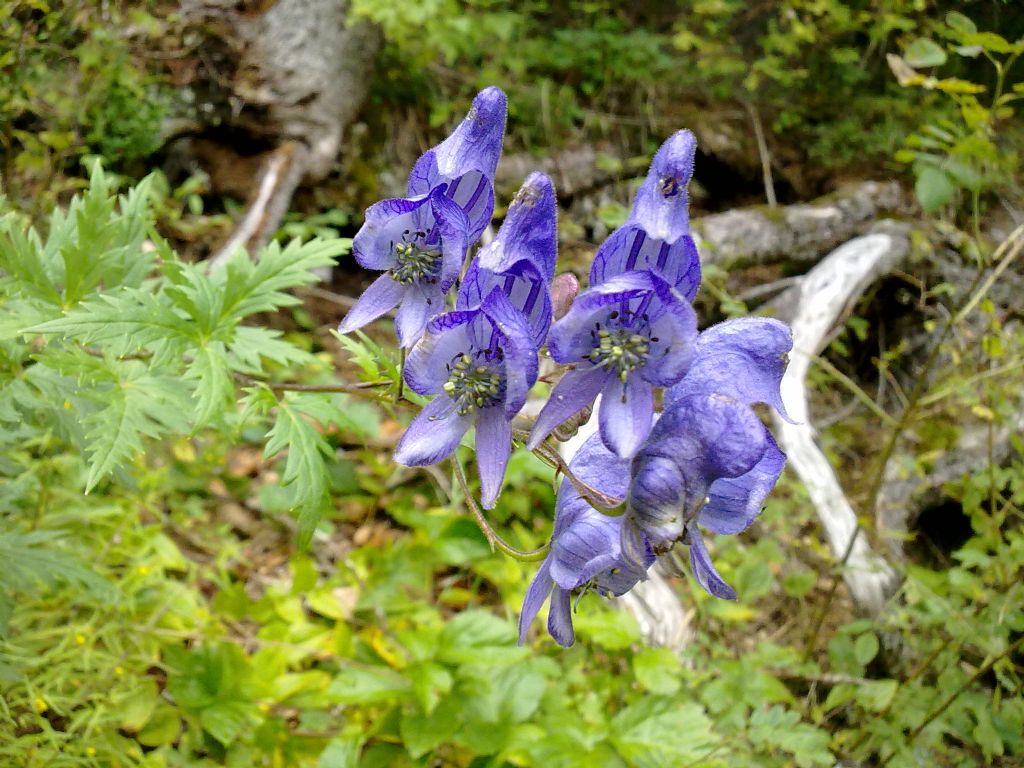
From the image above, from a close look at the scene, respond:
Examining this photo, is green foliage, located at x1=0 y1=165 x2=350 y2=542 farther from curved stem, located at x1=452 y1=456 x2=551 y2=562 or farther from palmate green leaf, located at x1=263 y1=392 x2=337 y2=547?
curved stem, located at x1=452 y1=456 x2=551 y2=562

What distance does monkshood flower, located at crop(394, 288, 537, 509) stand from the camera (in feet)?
3.03

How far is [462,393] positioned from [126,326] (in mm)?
660

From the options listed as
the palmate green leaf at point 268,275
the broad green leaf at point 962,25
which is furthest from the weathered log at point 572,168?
the palmate green leaf at point 268,275

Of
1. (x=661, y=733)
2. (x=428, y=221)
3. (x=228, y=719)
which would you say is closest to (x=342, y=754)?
(x=228, y=719)

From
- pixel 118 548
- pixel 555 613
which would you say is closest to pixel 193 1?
pixel 118 548

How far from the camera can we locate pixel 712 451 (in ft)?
2.82

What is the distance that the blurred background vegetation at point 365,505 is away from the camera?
1525 mm

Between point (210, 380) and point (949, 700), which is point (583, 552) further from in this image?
point (949, 700)

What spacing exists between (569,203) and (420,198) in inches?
147

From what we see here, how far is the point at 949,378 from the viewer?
2672 millimetres

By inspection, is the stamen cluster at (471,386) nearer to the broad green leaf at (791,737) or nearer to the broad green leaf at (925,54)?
the broad green leaf at (791,737)

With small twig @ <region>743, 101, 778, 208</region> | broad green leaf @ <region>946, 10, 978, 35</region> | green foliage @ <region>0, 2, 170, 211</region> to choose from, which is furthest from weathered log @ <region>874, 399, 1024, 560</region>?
green foliage @ <region>0, 2, 170, 211</region>

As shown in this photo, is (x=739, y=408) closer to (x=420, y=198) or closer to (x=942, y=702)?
(x=420, y=198)

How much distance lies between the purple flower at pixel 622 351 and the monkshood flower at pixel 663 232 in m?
0.07
